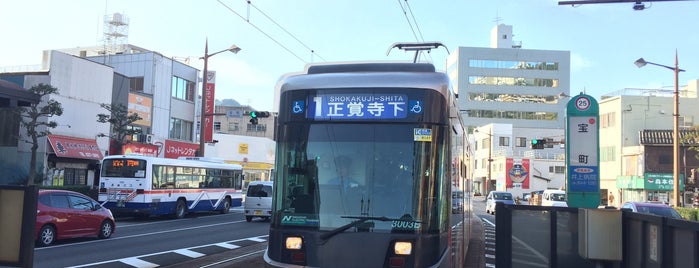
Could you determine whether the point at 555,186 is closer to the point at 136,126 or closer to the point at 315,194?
the point at 136,126

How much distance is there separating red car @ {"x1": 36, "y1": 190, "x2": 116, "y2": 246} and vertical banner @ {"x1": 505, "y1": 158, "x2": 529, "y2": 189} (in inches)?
2276

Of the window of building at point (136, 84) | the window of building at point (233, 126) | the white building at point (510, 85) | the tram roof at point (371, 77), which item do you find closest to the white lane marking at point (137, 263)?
the tram roof at point (371, 77)

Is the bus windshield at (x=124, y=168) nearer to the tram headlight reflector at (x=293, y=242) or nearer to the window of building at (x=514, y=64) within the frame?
the tram headlight reflector at (x=293, y=242)

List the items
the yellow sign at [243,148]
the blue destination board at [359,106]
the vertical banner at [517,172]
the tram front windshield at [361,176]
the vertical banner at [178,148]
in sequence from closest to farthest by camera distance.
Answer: the tram front windshield at [361,176] < the blue destination board at [359,106] < the vertical banner at [178,148] < the yellow sign at [243,148] < the vertical banner at [517,172]

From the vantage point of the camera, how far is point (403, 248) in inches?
241

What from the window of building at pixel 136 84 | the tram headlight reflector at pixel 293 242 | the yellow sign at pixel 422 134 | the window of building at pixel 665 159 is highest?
the window of building at pixel 136 84

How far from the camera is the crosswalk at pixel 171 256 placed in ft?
39.7

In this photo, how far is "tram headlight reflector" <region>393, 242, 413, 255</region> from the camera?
6.11 meters

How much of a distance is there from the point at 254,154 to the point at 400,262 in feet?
209

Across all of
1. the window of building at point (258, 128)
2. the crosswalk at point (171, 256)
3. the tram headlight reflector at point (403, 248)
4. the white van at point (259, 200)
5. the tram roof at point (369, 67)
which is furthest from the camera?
the window of building at point (258, 128)

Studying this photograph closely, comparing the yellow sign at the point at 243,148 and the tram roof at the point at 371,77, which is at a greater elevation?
the yellow sign at the point at 243,148

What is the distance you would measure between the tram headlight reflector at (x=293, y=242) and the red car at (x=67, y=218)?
10.9 m

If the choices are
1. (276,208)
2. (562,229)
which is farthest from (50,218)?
(562,229)

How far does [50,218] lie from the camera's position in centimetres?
1499
